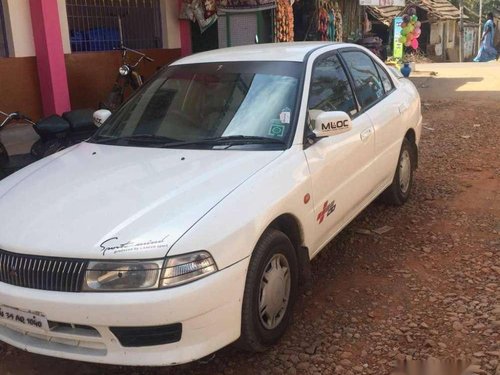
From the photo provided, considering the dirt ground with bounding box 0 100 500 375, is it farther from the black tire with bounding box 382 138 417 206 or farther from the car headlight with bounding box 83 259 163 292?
the car headlight with bounding box 83 259 163 292

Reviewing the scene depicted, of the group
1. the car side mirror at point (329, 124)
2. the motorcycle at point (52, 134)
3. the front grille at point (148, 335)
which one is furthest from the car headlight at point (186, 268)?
the motorcycle at point (52, 134)

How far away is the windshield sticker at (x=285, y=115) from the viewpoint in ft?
11.8

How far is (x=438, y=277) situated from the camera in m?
4.04

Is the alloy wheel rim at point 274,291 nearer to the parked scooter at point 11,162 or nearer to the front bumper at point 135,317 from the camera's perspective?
the front bumper at point 135,317

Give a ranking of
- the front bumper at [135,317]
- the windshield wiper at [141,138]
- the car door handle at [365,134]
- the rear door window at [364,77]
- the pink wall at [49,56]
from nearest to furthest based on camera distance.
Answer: the front bumper at [135,317], the windshield wiper at [141,138], the car door handle at [365,134], the rear door window at [364,77], the pink wall at [49,56]

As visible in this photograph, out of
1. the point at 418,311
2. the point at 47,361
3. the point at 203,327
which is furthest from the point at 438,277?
the point at 47,361

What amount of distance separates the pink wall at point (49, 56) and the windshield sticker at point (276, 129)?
511 centimetres

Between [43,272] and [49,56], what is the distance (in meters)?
5.71

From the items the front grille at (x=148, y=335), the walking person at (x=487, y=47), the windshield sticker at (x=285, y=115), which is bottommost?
the walking person at (x=487, y=47)

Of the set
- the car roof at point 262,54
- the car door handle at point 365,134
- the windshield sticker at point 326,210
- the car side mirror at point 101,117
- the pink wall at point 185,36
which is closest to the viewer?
the windshield sticker at point 326,210

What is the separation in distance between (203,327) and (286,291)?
76 centimetres

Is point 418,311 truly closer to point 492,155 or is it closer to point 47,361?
Result: point 47,361

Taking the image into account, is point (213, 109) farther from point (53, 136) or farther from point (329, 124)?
point (53, 136)

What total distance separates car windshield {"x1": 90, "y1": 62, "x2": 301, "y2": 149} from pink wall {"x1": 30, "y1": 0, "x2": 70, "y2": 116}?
388cm
